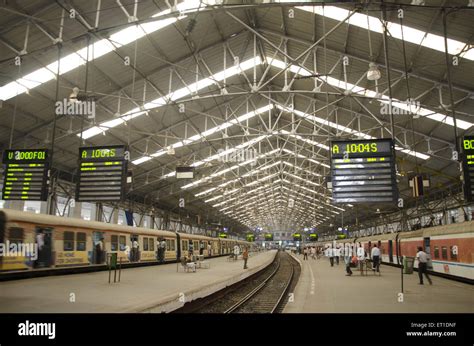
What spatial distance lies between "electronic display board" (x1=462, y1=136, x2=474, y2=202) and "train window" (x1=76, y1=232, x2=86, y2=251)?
15.4 m

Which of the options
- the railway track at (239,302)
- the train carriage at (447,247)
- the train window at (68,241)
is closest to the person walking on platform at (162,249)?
the railway track at (239,302)

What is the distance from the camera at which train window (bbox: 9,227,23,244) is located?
489 inches

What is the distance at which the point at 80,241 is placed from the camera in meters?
16.1

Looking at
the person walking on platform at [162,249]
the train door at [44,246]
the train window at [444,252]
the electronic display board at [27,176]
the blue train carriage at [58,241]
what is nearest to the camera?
the electronic display board at [27,176]

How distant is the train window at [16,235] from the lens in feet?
40.8

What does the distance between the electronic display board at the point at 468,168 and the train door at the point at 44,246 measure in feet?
49.8

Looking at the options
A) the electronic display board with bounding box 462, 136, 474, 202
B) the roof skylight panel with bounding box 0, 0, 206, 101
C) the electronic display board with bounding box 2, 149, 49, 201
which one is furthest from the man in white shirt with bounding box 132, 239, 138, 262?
the electronic display board with bounding box 462, 136, 474, 202

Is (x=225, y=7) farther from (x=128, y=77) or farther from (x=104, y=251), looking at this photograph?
(x=104, y=251)
